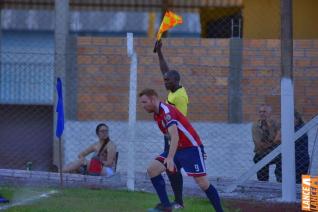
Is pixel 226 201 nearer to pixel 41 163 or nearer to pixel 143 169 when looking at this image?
pixel 143 169

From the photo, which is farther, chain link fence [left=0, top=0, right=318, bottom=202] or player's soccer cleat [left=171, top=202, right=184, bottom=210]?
chain link fence [left=0, top=0, right=318, bottom=202]

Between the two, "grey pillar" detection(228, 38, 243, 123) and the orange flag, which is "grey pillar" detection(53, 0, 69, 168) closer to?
the orange flag

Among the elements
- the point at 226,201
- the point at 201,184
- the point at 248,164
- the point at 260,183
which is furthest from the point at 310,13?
the point at 201,184

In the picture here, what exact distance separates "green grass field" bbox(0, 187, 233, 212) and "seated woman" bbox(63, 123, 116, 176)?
1140mm

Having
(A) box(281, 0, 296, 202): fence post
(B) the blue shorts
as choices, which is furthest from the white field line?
(A) box(281, 0, 296, 202): fence post

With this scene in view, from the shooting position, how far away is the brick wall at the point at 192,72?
1173cm

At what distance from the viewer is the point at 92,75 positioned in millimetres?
11922

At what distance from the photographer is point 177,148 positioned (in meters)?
8.38

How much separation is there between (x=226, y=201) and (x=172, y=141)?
1913 millimetres

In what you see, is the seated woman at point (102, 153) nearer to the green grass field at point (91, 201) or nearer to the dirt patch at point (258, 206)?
the green grass field at point (91, 201)

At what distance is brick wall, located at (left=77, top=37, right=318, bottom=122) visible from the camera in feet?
38.5

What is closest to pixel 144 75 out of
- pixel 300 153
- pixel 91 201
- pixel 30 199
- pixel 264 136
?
pixel 264 136

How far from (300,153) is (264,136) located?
60 cm

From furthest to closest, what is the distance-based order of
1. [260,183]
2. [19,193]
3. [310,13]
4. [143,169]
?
[310,13] → [143,169] → [260,183] → [19,193]
